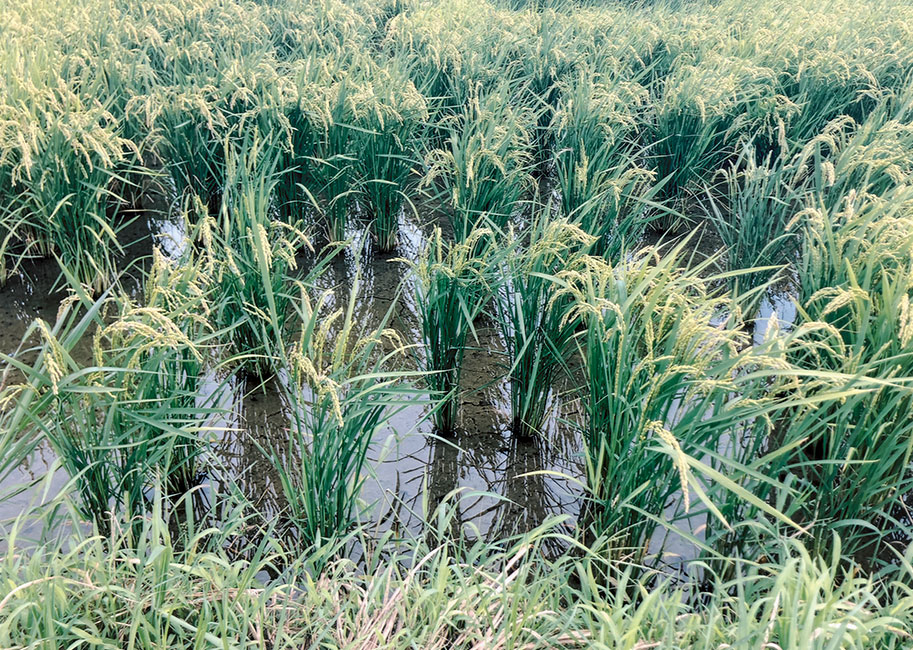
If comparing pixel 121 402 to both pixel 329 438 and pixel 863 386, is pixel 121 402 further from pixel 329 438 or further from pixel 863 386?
Result: pixel 863 386

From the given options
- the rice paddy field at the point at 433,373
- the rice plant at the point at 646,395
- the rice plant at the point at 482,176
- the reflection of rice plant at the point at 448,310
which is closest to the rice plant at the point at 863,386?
the rice paddy field at the point at 433,373

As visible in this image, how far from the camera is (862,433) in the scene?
74.4 inches

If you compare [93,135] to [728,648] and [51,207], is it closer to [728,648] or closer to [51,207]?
[51,207]

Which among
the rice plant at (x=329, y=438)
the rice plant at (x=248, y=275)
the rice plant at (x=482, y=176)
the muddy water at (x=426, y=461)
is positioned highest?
the rice plant at (x=482, y=176)

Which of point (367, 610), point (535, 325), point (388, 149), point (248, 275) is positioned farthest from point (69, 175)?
point (367, 610)

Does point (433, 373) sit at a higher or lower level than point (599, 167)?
lower

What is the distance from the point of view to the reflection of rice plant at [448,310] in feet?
7.48

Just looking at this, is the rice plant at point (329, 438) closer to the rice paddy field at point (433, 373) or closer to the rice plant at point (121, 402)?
the rice paddy field at point (433, 373)

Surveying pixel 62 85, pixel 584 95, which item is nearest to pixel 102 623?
pixel 62 85

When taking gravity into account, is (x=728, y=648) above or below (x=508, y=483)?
above

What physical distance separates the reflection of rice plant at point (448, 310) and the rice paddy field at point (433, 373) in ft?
0.07

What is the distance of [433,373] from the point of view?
2123 millimetres

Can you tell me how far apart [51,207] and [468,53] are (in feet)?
9.27

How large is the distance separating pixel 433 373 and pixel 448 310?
323mm
